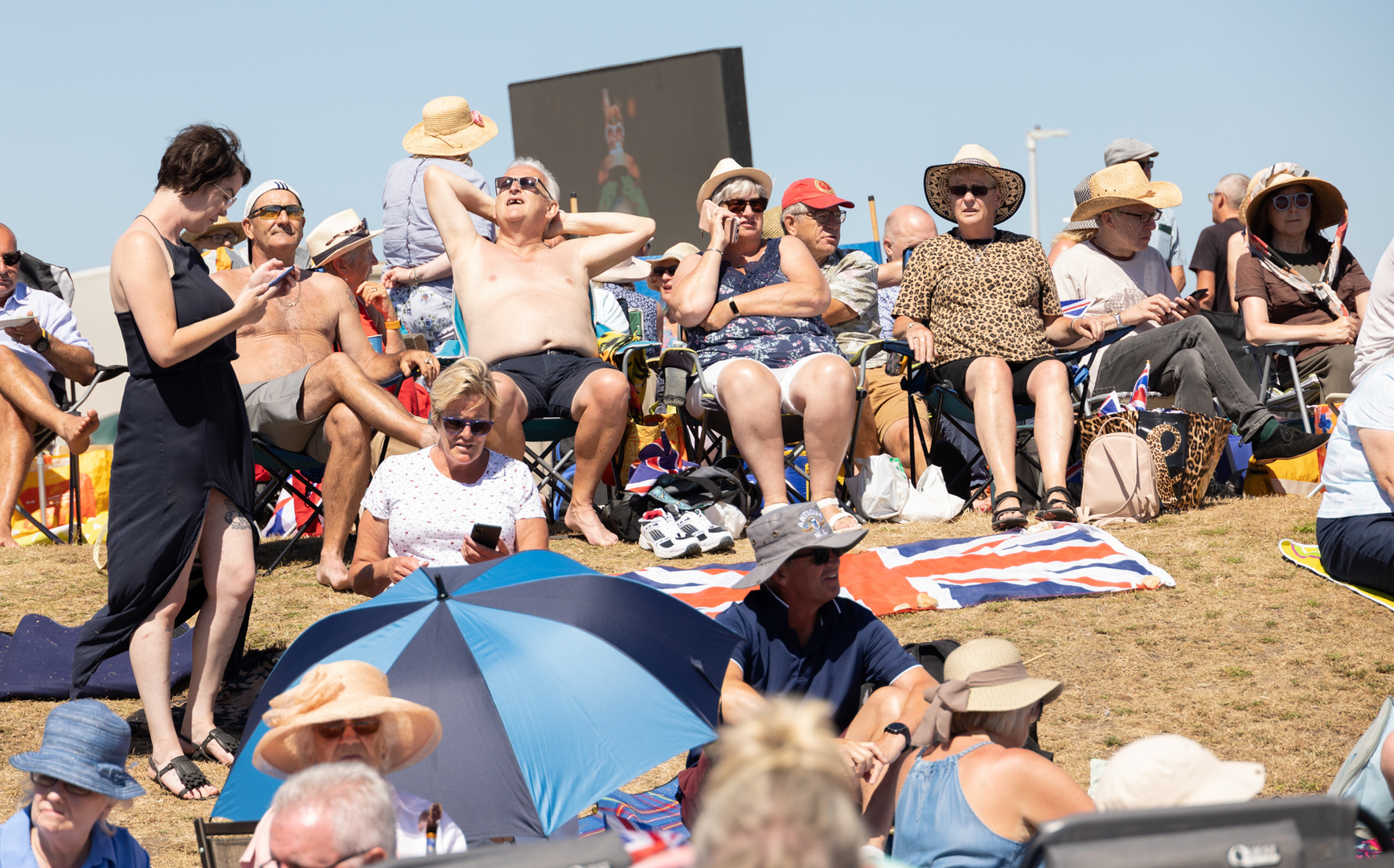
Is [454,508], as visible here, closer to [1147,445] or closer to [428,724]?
[428,724]

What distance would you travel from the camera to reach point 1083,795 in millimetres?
2480

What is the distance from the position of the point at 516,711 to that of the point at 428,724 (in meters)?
0.29

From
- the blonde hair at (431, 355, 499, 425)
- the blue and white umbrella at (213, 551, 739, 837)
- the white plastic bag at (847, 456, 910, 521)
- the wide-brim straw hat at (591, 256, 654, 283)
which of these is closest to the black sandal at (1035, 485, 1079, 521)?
the white plastic bag at (847, 456, 910, 521)

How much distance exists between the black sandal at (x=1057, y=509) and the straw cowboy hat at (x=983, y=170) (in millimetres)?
1698

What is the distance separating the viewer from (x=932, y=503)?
20.7ft

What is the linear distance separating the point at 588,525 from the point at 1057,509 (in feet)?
7.04

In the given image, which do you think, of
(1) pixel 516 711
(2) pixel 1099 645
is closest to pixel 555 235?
(2) pixel 1099 645

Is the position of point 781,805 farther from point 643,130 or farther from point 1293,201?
point 643,130

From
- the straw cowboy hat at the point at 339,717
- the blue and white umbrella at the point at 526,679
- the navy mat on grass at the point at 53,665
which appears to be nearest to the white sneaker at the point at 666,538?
the navy mat on grass at the point at 53,665

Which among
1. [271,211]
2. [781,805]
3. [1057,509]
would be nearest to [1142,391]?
[1057,509]

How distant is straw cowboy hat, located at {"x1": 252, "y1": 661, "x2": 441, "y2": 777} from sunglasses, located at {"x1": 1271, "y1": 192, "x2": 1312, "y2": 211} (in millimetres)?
6083

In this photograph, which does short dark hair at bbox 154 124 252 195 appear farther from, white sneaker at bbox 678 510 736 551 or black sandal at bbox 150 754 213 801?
white sneaker at bbox 678 510 736 551

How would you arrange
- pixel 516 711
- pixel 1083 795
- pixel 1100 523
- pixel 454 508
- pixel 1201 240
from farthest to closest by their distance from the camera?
pixel 1201 240 < pixel 1100 523 < pixel 454 508 < pixel 516 711 < pixel 1083 795

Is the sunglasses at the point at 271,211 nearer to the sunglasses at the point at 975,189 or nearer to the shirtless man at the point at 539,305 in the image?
the shirtless man at the point at 539,305
